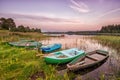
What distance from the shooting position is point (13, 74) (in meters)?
6.66

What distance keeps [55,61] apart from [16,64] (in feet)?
9.48

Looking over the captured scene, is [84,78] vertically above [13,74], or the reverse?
[13,74]

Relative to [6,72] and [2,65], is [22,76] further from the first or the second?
[2,65]

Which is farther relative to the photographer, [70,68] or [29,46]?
[29,46]

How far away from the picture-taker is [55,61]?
8.81 metres

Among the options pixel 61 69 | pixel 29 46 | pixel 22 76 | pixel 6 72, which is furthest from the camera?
pixel 29 46

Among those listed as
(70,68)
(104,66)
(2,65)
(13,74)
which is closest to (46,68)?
(70,68)

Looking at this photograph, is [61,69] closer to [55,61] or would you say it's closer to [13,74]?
[55,61]

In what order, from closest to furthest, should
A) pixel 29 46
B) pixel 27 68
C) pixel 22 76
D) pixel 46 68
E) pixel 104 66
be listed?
pixel 22 76, pixel 27 68, pixel 46 68, pixel 104 66, pixel 29 46

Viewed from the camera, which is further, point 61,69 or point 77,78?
point 61,69

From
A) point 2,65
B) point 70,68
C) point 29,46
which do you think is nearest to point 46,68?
point 70,68

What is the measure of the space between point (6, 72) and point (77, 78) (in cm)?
448

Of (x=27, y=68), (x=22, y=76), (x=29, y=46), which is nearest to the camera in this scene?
(x=22, y=76)

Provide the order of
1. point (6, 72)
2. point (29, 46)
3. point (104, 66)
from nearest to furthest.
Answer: point (6, 72), point (104, 66), point (29, 46)
